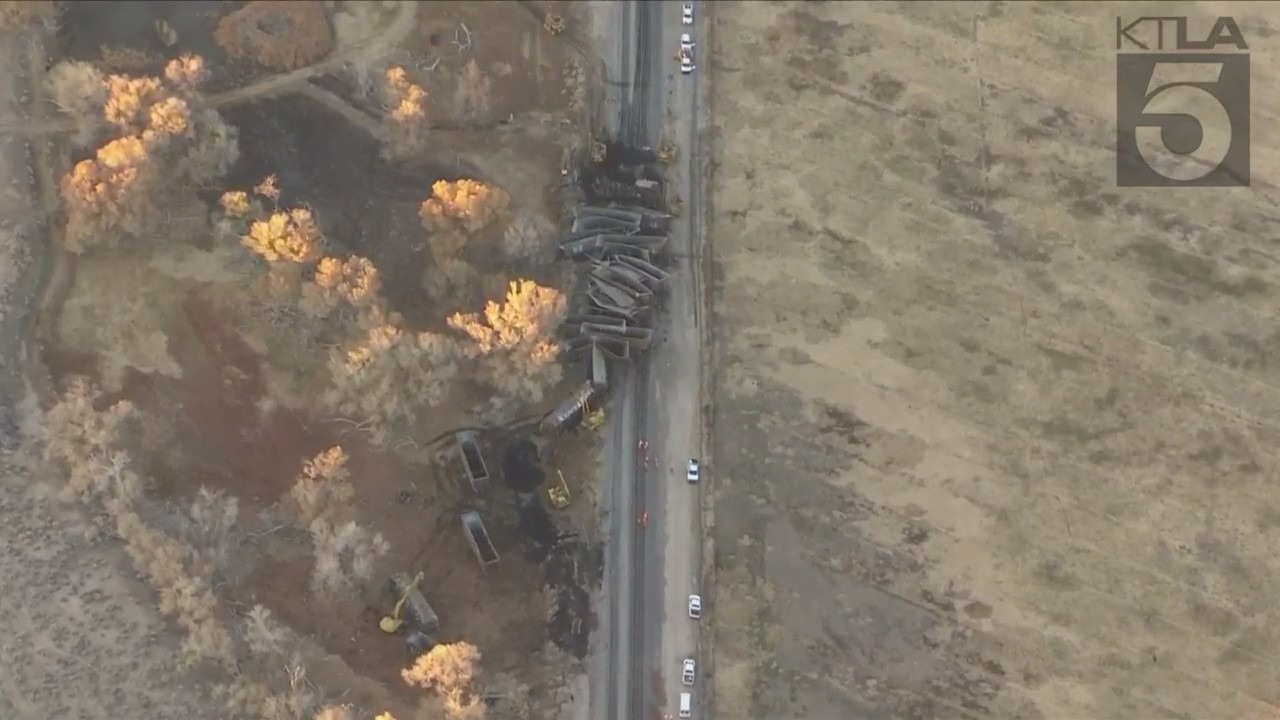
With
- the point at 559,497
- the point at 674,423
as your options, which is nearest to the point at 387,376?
the point at 559,497

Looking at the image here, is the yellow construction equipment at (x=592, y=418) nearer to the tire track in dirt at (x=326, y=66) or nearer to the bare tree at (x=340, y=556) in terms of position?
the bare tree at (x=340, y=556)

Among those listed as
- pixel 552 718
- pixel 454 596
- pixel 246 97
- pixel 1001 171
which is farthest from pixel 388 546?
pixel 1001 171

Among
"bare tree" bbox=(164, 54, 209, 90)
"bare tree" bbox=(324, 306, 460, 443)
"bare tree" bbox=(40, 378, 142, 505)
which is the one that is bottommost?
→ "bare tree" bbox=(40, 378, 142, 505)

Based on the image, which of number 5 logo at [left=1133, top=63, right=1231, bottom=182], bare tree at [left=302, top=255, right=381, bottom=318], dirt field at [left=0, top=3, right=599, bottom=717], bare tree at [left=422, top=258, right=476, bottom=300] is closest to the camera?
dirt field at [left=0, top=3, right=599, bottom=717]

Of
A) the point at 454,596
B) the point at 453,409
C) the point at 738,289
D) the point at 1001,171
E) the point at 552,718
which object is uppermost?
the point at 1001,171

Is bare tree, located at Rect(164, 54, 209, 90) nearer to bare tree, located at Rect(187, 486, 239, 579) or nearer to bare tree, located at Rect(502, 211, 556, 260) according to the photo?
bare tree, located at Rect(502, 211, 556, 260)

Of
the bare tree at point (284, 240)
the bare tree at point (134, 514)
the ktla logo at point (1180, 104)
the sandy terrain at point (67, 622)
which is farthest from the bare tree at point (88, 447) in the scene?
the ktla logo at point (1180, 104)

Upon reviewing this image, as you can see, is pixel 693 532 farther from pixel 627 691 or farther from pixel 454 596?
pixel 454 596

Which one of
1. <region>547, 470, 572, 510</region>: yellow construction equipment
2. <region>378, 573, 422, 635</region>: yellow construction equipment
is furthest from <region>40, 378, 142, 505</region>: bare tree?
<region>547, 470, 572, 510</region>: yellow construction equipment
